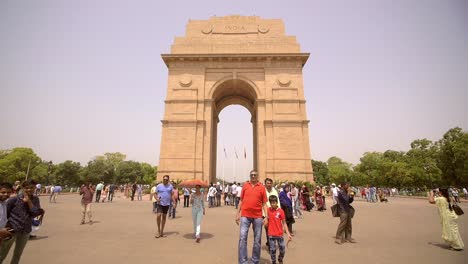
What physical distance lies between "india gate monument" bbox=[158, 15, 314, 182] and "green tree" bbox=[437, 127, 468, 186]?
33.1 meters

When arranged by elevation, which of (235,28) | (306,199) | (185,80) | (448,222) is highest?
(235,28)

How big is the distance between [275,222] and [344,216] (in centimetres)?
381

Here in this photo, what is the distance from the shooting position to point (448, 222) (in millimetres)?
7324

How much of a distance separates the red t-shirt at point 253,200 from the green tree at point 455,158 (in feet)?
166

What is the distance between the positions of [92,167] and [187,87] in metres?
58.8

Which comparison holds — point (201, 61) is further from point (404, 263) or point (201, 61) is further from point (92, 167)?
point (92, 167)

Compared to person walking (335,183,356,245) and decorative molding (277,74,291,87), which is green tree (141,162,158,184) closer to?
decorative molding (277,74,291,87)

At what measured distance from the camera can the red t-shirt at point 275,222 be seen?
532 cm

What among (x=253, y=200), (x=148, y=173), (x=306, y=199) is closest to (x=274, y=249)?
(x=253, y=200)

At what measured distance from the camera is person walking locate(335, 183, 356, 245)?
26.0 ft

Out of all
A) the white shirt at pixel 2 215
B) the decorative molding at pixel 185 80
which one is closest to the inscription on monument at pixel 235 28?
the decorative molding at pixel 185 80

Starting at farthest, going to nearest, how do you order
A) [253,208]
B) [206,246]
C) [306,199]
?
[306,199] < [206,246] < [253,208]

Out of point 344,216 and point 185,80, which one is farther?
point 185,80

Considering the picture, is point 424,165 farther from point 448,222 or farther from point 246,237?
point 246,237
